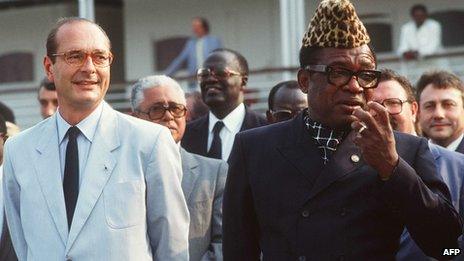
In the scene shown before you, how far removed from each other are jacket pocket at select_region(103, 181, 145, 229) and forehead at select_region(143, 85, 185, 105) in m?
2.14

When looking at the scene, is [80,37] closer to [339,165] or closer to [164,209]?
[164,209]

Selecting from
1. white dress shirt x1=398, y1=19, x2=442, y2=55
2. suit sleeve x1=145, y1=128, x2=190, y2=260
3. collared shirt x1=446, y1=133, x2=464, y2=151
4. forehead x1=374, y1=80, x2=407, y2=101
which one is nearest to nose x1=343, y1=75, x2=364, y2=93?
suit sleeve x1=145, y1=128, x2=190, y2=260

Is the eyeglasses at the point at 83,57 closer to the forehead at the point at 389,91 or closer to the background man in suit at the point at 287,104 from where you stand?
the forehead at the point at 389,91

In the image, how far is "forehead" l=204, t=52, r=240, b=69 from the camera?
8992mm

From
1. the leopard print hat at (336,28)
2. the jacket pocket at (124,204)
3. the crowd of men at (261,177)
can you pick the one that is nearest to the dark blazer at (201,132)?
the crowd of men at (261,177)

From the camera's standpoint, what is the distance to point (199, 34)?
2073cm

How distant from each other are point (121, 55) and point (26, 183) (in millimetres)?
20999

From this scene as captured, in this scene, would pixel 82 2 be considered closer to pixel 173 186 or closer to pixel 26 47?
pixel 26 47

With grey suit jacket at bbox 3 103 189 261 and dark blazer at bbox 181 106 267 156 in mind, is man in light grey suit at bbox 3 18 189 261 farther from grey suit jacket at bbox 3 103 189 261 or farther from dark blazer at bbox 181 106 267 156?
dark blazer at bbox 181 106 267 156

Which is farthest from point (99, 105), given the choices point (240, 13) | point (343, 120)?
point (240, 13)

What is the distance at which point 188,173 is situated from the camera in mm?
6965

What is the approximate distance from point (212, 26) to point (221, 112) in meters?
16.0

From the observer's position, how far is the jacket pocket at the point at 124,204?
5.23 metres

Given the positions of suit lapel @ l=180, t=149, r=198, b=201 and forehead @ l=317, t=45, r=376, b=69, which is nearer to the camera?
forehead @ l=317, t=45, r=376, b=69
